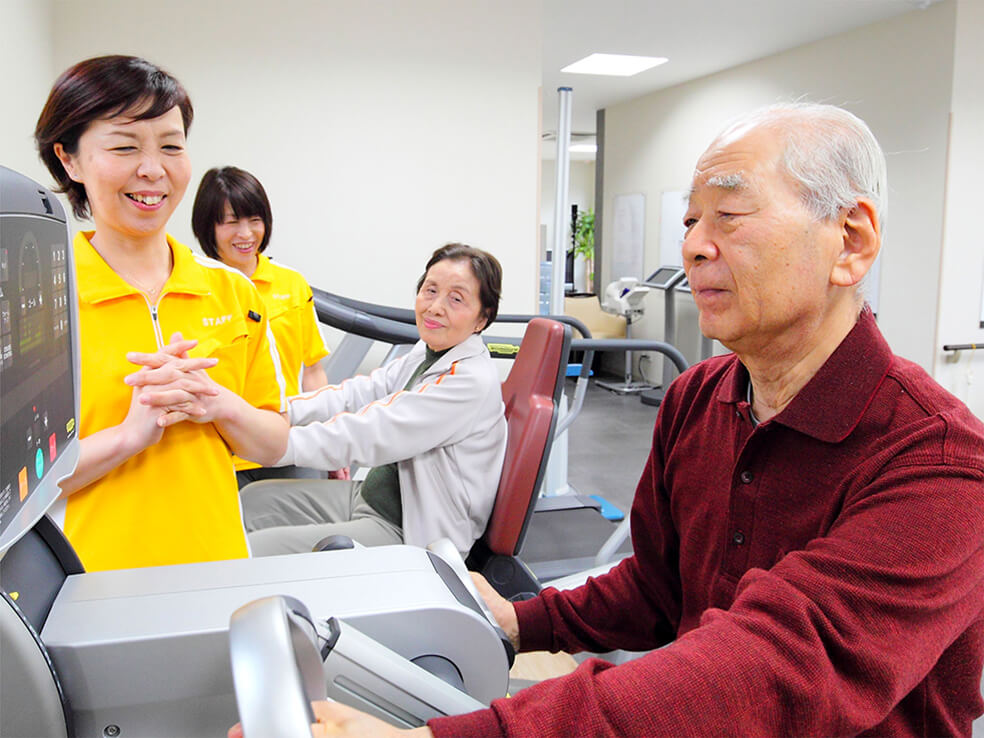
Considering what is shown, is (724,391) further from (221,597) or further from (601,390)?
(601,390)

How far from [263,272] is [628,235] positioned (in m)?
6.29

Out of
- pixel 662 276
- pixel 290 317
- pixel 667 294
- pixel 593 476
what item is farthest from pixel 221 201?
pixel 662 276

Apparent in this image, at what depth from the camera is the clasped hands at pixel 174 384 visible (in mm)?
1162

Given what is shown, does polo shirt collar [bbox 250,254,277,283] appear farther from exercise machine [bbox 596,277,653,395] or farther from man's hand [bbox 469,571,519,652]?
exercise machine [bbox 596,277,653,395]

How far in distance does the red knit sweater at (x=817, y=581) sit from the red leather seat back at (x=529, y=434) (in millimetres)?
1044

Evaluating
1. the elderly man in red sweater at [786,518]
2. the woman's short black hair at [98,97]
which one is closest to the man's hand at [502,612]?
the elderly man in red sweater at [786,518]

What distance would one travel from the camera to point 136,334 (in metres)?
1.26

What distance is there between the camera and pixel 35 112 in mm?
3127

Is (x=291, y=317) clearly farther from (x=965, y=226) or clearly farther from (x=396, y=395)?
(x=965, y=226)

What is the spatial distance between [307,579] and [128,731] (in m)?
0.20

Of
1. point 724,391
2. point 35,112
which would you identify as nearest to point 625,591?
point 724,391

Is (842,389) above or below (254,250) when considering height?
below

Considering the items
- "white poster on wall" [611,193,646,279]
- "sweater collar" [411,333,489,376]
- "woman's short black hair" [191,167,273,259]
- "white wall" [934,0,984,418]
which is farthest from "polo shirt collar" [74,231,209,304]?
"white poster on wall" [611,193,646,279]

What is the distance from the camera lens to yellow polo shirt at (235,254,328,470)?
8.71 feet
